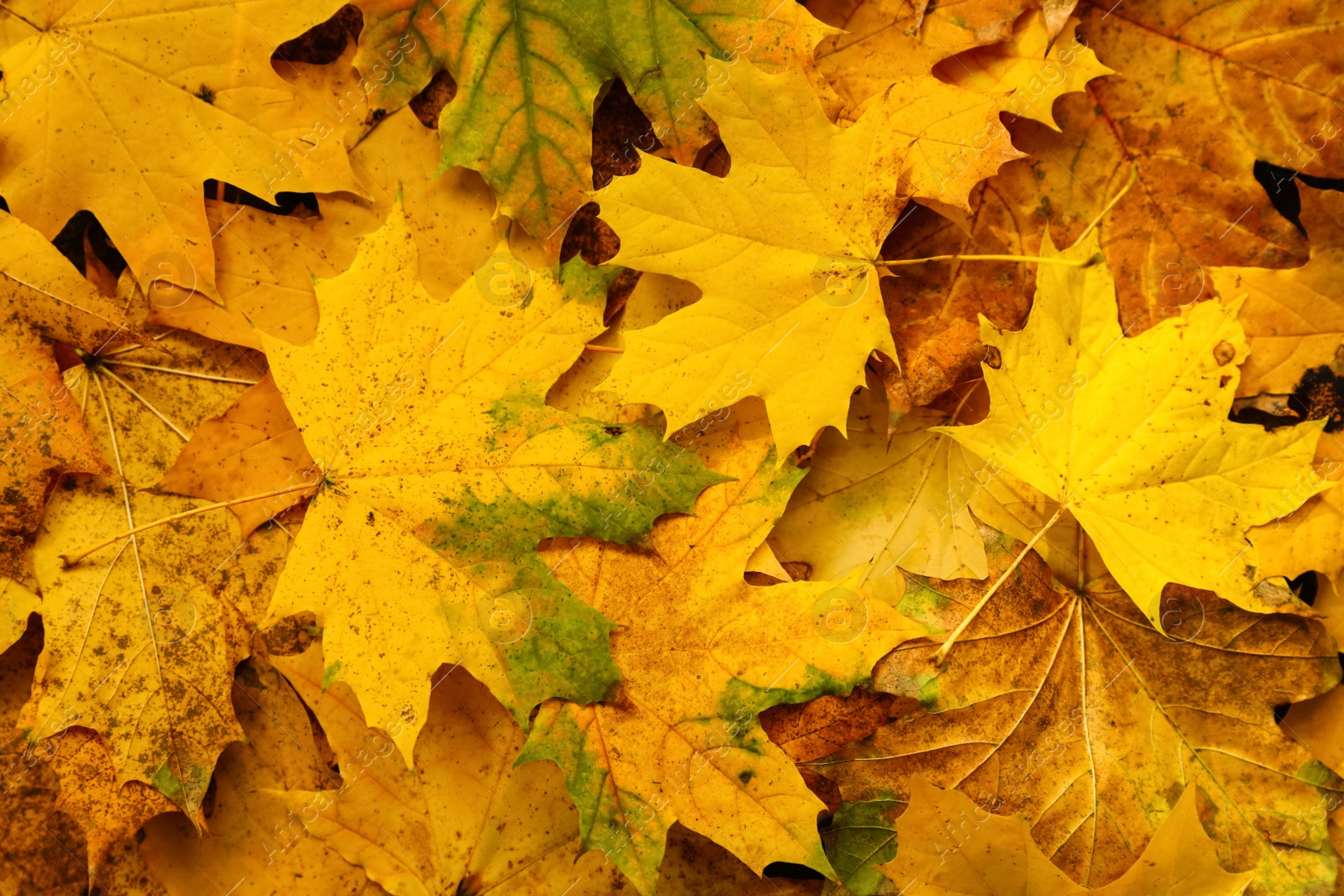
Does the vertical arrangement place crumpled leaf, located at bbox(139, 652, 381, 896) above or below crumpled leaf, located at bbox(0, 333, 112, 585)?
below

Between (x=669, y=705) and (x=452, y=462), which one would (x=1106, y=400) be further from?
(x=452, y=462)

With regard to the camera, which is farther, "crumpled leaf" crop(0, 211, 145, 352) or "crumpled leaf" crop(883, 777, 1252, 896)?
"crumpled leaf" crop(0, 211, 145, 352)

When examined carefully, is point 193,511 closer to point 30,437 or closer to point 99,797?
point 30,437

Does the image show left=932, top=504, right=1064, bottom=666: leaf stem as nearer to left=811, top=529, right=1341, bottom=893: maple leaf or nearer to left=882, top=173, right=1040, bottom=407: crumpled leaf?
left=811, top=529, right=1341, bottom=893: maple leaf

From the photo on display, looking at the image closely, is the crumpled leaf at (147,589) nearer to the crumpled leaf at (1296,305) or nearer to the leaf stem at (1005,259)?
the leaf stem at (1005,259)

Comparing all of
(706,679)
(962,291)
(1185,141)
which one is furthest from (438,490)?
(1185,141)

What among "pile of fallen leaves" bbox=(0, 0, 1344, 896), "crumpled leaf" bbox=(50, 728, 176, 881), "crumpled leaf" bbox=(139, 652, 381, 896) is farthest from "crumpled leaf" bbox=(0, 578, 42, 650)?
"crumpled leaf" bbox=(139, 652, 381, 896)

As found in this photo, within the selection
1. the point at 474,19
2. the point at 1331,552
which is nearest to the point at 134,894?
the point at 474,19

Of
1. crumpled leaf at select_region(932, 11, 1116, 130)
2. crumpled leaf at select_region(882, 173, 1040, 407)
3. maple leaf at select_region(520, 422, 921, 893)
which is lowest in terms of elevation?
maple leaf at select_region(520, 422, 921, 893)
